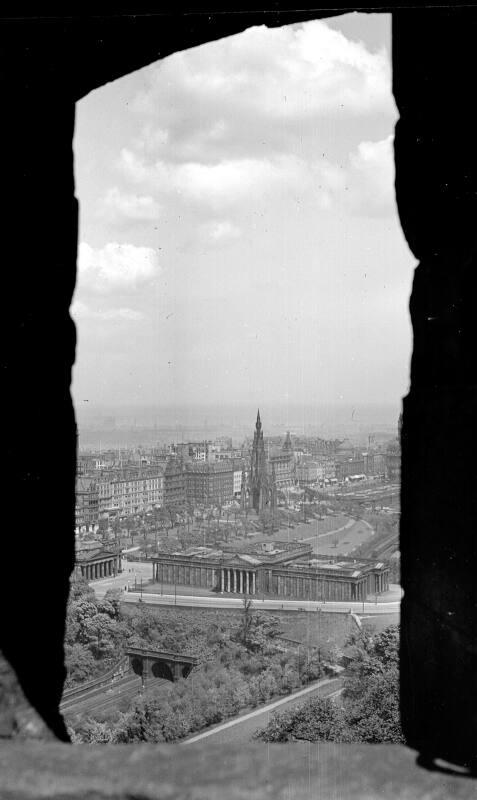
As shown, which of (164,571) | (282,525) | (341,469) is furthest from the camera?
(164,571)

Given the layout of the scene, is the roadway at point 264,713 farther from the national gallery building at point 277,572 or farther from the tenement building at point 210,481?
the tenement building at point 210,481

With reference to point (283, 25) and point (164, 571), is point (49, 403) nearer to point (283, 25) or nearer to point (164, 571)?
point (283, 25)

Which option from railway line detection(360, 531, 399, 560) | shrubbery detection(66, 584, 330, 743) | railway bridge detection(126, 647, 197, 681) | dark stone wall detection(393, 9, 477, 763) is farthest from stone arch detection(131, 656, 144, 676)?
dark stone wall detection(393, 9, 477, 763)

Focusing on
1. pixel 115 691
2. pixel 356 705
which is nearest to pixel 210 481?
pixel 115 691

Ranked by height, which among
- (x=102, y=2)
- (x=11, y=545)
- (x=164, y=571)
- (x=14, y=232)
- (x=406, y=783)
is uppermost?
(x=102, y=2)

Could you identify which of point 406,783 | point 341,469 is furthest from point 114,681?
point 406,783

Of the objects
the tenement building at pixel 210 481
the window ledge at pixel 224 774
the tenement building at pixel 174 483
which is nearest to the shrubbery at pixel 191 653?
the tenement building at pixel 174 483

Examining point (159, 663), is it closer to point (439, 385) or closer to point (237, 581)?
point (237, 581)
